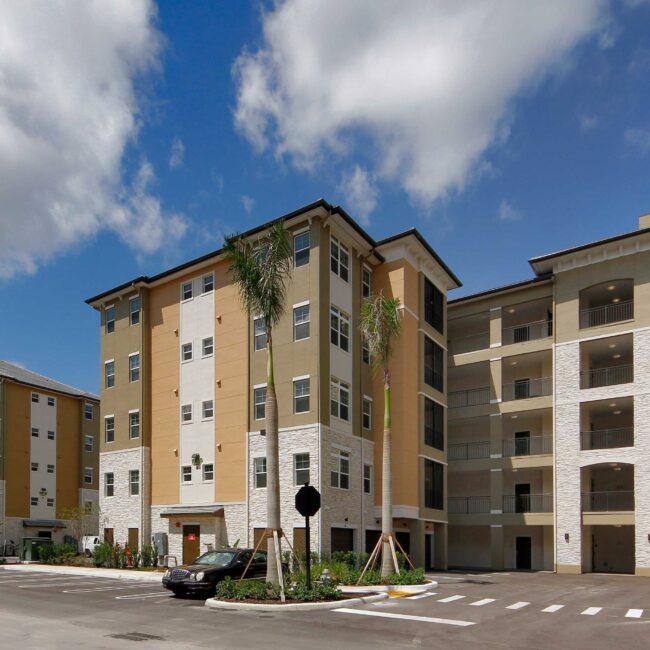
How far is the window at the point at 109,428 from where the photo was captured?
43156 millimetres

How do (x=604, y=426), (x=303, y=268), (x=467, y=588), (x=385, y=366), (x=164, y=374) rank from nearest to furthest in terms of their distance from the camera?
(x=467, y=588), (x=385, y=366), (x=303, y=268), (x=164, y=374), (x=604, y=426)

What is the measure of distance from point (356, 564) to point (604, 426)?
68.3 feet

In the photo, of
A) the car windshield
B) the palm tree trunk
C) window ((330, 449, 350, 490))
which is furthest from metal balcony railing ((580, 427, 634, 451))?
the palm tree trunk

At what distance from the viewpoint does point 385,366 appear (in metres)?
29.9

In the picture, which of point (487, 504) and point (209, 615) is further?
point (487, 504)

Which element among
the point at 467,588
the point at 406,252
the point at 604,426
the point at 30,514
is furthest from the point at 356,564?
the point at 30,514

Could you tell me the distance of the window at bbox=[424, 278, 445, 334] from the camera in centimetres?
4078

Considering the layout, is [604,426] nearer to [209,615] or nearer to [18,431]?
[209,615]

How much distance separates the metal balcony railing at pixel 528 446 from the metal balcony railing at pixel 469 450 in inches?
49.4

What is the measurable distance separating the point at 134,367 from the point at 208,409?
7017 mm

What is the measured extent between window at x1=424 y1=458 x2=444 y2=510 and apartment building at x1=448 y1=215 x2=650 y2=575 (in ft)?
15.3

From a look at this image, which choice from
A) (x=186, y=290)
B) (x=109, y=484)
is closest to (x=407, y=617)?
(x=186, y=290)

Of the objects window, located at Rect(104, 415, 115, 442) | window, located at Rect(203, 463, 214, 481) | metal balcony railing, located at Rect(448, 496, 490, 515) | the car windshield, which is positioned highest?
window, located at Rect(104, 415, 115, 442)

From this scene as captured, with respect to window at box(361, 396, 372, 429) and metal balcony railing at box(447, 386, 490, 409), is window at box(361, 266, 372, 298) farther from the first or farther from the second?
metal balcony railing at box(447, 386, 490, 409)
